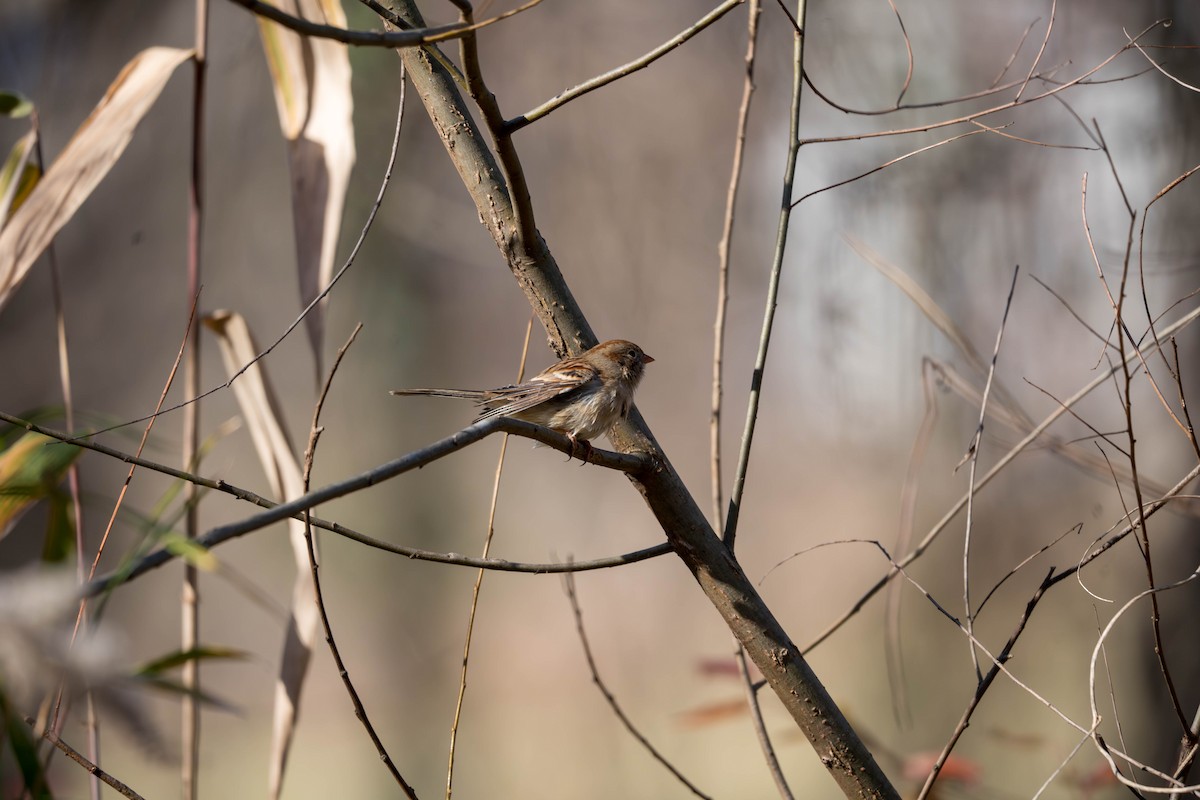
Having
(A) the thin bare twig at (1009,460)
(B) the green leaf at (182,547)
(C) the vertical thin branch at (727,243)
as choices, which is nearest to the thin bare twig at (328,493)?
(B) the green leaf at (182,547)

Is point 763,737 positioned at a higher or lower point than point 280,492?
lower

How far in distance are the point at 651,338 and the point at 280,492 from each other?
2.56m

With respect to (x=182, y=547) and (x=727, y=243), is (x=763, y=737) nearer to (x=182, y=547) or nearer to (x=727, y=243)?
(x=727, y=243)

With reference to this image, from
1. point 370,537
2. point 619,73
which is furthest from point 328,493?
point 619,73

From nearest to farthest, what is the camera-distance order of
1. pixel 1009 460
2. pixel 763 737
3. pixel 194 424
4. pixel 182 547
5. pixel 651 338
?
pixel 182 547 < pixel 1009 460 < pixel 763 737 < pixel 194 424 < pixel 651 338

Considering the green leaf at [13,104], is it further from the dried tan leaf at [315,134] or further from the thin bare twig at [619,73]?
the thin bare twig at [619,73]

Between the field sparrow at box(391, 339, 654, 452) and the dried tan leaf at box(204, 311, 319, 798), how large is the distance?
1.22ft

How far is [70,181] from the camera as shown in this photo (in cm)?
149

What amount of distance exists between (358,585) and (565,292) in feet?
12.2

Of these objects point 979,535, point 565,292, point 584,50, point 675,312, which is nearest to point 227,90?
point 584,50

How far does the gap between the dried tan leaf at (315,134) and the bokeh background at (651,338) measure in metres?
1.97

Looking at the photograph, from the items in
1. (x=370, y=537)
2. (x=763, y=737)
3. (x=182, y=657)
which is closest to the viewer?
(x=370, y=537)

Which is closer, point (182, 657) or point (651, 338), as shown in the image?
point (182, 657)

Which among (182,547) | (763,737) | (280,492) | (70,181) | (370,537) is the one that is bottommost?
(763,737)
